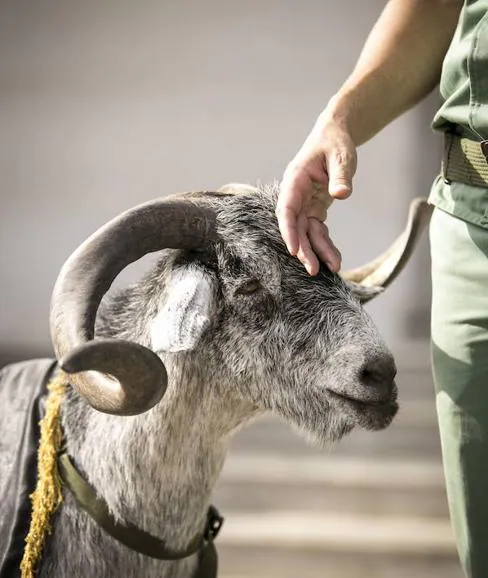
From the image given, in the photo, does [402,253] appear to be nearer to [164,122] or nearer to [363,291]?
[363,291]

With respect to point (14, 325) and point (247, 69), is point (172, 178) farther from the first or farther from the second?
point (14, 325)

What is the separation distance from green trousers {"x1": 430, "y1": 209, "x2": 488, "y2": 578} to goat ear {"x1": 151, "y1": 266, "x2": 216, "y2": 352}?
52 centimetres

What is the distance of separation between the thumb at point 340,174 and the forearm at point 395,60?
19 centimetres

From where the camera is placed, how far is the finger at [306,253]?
229 centimetres

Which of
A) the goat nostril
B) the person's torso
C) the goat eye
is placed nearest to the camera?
the person's torso

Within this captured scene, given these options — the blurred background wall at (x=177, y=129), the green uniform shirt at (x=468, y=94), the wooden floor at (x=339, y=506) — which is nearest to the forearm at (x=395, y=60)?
the green uniform shirt at (x=468, y=94)

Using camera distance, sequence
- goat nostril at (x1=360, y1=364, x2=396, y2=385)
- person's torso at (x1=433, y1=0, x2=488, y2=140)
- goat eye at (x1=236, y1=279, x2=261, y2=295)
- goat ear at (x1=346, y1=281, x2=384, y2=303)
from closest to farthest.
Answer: person's torso at (x1=433, y1=0, x2=488, y2=140)
goat nostril at (x1=360, y1=364, x2=396, y2=385)
goat eye at (x1=236, y1=279, x2=261, y2=295)
goat ear at (x1=346, y1=281, x2=384, y2=303)

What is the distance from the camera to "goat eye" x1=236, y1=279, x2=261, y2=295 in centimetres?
236

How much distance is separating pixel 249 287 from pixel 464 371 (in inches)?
19.9

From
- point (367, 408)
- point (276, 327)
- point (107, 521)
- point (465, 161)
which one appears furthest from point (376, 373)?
point (107, 521)

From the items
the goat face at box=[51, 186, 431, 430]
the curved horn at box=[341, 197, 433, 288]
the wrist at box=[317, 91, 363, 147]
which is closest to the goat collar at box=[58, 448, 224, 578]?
the goat face at box=[51, 186, 431, 430]

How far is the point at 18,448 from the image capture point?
2500mm

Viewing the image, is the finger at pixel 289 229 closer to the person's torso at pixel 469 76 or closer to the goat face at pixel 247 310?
the goat face at pixel 247 310

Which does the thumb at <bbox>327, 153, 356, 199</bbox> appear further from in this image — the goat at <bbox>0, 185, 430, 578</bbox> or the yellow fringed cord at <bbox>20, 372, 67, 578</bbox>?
the yellow fringed cord at <bbox>20, 372, 67, 578</bbox>
